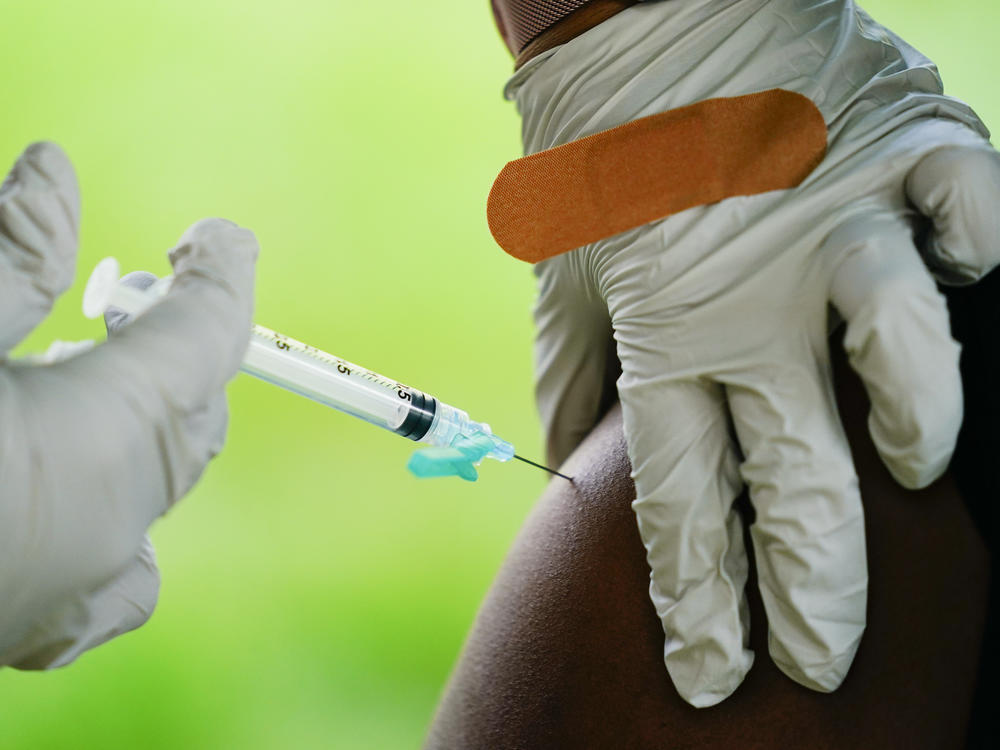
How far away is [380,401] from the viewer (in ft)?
3.22

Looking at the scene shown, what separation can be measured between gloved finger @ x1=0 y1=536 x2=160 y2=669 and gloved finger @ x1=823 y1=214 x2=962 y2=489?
2.34ft

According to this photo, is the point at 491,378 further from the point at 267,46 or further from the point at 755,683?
the point at 755,683

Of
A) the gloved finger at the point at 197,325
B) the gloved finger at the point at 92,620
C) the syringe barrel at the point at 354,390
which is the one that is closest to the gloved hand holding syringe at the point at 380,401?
the syringe barrel at the point at 354,390

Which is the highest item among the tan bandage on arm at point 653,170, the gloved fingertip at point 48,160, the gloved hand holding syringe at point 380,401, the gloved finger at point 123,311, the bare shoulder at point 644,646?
the gloved fingertip at point 48,160

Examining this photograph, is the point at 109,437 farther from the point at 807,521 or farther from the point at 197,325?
the point at 807,521

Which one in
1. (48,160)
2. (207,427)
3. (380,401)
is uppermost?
(48,160)

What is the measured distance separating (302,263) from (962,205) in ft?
5.47

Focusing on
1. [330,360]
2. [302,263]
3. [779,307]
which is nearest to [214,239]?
[330,360]

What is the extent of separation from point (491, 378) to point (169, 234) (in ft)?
3.08

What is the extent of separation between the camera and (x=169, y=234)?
214 cm

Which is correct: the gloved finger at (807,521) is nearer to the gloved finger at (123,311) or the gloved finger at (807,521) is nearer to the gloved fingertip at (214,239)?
the gloved fingertip at (214,239)

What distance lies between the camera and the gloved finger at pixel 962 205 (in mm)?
740

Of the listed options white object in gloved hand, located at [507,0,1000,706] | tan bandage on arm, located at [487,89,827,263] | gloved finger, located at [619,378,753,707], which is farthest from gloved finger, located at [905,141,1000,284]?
gloved finger, located at [619,378,753,707]

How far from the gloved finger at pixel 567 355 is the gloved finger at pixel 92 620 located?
2.15ft
